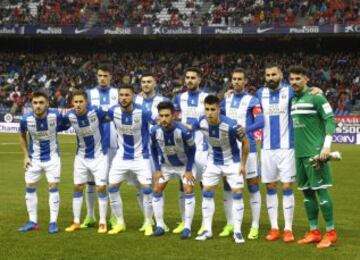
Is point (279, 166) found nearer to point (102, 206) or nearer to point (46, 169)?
point (102, 206)

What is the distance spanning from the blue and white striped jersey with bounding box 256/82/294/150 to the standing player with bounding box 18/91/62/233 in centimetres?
322

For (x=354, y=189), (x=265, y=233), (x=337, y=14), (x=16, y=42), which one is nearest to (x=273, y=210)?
(x=265, y=233)

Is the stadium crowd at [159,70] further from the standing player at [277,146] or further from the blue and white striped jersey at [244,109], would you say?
the standing player at [277,146]

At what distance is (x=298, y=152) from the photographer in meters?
9.72

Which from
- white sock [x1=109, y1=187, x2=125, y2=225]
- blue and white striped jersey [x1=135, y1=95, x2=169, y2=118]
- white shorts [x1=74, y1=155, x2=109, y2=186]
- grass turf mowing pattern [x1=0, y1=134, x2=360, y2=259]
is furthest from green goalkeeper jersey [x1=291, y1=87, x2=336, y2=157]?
white shorts [x1=74, y1=155, x2=109, y2=186]

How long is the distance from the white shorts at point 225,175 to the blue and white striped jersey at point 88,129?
1845 millimetres

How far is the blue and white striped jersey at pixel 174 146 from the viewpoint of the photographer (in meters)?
10.2

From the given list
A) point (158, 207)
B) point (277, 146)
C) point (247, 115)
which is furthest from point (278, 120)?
point (158, 207)

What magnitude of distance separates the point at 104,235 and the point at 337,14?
3341 cm

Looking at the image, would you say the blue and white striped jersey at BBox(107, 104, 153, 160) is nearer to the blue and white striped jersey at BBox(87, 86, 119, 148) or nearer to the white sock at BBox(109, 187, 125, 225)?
the white sock at BBox(109, 187, 125, 225)

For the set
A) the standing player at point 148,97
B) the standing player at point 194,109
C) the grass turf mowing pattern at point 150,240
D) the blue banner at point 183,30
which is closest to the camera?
the grass turf mowing pattern at point 150,240

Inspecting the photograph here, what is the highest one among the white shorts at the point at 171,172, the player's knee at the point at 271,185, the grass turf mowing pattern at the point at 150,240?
the white shorts at the point at 171,172

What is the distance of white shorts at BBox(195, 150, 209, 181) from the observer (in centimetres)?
1093

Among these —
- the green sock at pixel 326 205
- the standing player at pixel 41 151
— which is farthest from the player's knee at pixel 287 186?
the standing player at pixel 41 151
